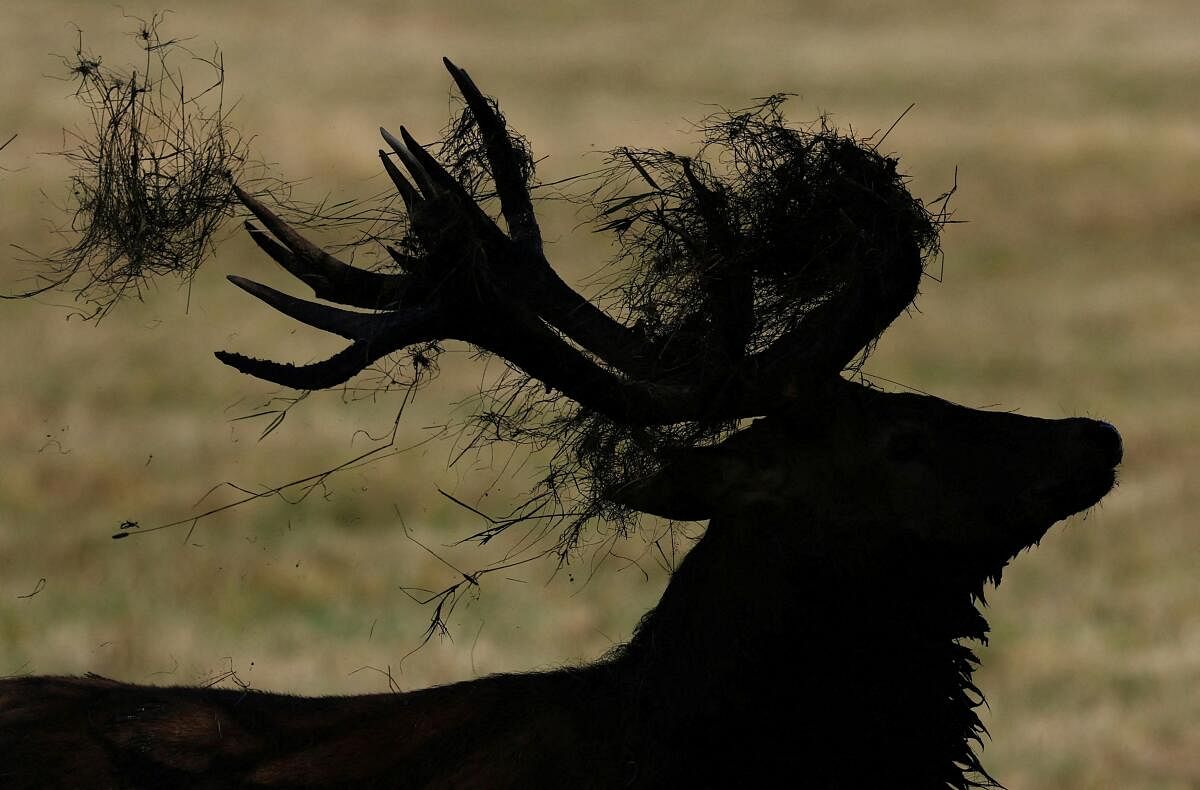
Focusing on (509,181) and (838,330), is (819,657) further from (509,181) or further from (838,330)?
(509,181)

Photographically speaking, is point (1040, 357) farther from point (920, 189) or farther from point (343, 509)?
point (343, 509)

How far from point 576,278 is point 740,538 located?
1501 centimetres

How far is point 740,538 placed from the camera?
14.5 feet

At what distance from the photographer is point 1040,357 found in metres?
17.8

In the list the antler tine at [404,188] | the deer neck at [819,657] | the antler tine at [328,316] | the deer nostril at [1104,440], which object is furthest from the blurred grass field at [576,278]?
the antler tine at [328,316]

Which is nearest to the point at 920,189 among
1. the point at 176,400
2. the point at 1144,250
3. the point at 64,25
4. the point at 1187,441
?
the point at 1144,250

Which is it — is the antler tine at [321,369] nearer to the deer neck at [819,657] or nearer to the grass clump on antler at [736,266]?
the grass clump on antler at [736,266]

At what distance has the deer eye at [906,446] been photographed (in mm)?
4465

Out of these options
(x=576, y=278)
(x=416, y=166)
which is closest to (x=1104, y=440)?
(x=416, y=166)

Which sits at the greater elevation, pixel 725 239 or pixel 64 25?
pixel 64 25

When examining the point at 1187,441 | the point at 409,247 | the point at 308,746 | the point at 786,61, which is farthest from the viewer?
the point at 786,61

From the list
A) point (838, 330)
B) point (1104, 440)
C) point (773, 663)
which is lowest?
point (773, 663)

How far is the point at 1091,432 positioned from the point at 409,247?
1789mm

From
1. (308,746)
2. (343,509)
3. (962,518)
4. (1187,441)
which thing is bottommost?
(308,746)
